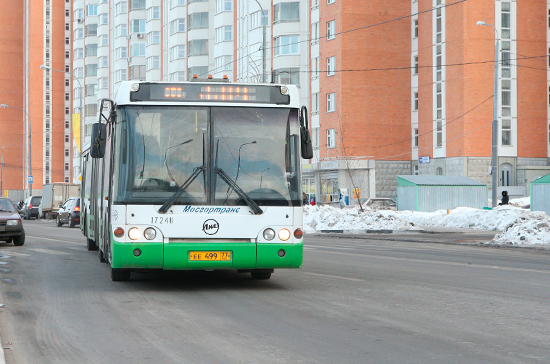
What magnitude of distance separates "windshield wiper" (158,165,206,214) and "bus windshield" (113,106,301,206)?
0.01m

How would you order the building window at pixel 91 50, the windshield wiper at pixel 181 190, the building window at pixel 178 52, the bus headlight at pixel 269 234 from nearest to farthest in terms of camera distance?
the windshield wiper at pixel 181 190 < the bus headlight at pixel 269 234 < the building window at pixel 178 52 < the building window at pixel 91 50

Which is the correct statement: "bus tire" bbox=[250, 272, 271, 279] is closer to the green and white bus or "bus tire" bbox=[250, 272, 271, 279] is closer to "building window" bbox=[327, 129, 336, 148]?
the green and white bus

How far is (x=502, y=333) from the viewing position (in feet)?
25.6

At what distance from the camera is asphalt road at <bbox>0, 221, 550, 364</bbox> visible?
6867 mm

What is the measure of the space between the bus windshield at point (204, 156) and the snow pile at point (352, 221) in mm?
23377

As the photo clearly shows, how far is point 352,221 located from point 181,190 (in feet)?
80.7

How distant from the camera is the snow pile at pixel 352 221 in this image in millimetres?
34219

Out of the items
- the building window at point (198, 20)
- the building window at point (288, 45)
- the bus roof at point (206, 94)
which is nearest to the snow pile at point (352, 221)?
the bus roof at point (206, 94)

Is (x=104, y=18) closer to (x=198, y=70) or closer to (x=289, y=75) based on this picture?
(x=198, y=70)

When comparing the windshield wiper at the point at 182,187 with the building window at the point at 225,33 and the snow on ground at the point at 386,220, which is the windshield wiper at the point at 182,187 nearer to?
the snow on ground at the point at 386,220

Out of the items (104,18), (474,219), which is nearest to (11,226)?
(474,219)

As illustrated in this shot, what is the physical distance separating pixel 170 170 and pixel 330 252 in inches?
398

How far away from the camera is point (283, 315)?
901 cm

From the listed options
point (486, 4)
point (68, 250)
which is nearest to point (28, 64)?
point (486, 4)
